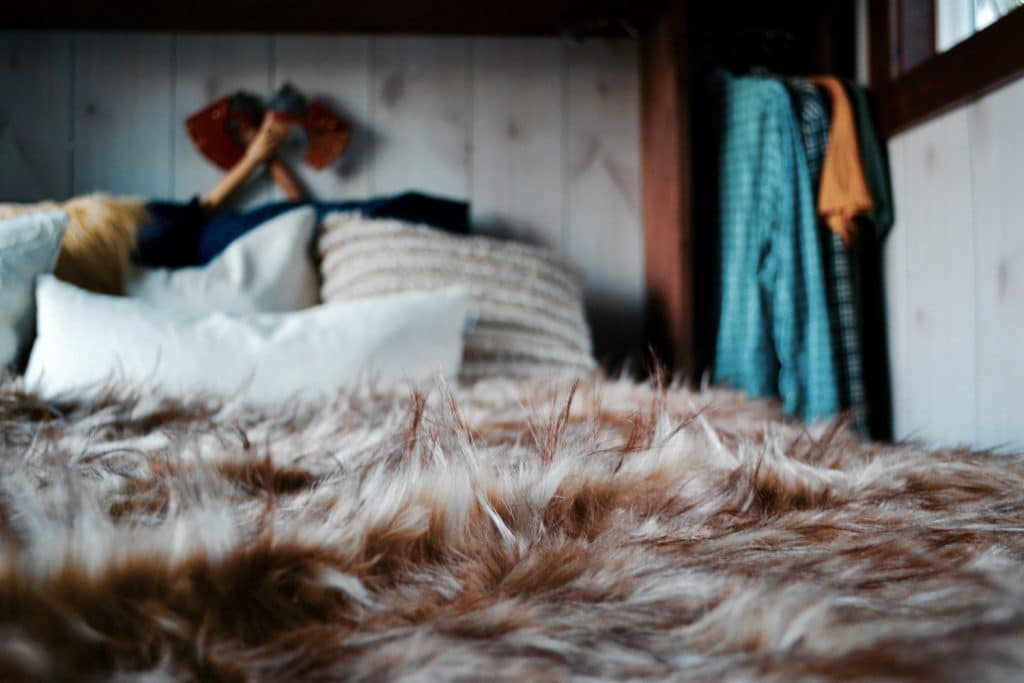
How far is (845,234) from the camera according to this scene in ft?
4.72

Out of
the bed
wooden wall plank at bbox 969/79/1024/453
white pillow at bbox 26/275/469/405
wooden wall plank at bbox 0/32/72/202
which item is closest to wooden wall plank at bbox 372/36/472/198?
wooden wall plank at bbox 0/32/72/202

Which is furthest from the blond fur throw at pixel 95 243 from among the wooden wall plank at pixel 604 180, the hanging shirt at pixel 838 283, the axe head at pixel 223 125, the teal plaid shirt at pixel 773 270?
the hanging shirt at pixel 838 283

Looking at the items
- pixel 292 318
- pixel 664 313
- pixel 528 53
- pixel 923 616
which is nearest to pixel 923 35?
pixel 664 313

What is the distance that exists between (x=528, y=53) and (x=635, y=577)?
1.69 m

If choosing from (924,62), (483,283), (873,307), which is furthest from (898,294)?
(483,283)

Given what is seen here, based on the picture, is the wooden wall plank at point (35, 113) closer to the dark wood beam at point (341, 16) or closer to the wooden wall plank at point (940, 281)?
the dark wood beam at point (341, 16)

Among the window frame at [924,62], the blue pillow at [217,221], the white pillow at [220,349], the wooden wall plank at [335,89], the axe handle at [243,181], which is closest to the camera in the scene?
the white pillow at [220,349]

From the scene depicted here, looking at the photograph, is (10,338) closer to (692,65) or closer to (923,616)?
(923,616)

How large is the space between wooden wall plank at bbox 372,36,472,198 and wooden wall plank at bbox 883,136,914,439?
3.14 feet

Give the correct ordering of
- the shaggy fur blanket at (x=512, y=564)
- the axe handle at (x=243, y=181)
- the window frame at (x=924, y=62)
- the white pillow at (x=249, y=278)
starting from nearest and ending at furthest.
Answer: the shaggy fur blanket at (x=512, y=564) → the window frame at (x=924, y=62) → the white pillow at (x=249, y=278) → the axe handle at (x=243, y=181)

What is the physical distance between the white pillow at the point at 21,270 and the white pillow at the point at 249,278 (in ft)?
0.71

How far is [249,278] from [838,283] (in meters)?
1.13

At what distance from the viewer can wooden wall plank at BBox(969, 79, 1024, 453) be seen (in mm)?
1104

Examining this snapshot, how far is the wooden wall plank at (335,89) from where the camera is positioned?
5.70ft
